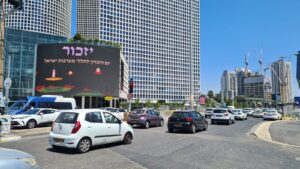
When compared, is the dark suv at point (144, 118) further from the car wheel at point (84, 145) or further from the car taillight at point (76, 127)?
the car taillight at point (76, 127)

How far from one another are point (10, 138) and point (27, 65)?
192 feet

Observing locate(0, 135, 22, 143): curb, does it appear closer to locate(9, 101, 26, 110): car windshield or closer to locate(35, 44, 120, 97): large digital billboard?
locate(9, 101, 26, 110): car windshield

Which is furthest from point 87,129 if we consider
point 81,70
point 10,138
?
point 81,70

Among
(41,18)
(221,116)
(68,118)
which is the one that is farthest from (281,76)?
(41,18)

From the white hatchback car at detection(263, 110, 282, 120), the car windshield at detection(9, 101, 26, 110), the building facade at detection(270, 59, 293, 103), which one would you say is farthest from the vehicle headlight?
the building facade at detection(270, 59, 293, 103)

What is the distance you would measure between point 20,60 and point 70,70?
16924 millimetres

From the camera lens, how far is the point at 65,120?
1003cm

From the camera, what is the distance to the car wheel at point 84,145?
9.70 metres

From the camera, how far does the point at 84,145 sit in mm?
9891

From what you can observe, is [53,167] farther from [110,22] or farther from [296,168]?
[110,22]

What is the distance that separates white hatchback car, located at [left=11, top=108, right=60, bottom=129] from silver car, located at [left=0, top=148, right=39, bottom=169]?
616 inches

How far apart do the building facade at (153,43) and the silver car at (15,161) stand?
469 ft

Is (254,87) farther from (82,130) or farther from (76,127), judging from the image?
(76,127)

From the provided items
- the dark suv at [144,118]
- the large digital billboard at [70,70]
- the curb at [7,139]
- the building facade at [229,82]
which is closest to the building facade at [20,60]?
the large digital billboard at [70,70]
